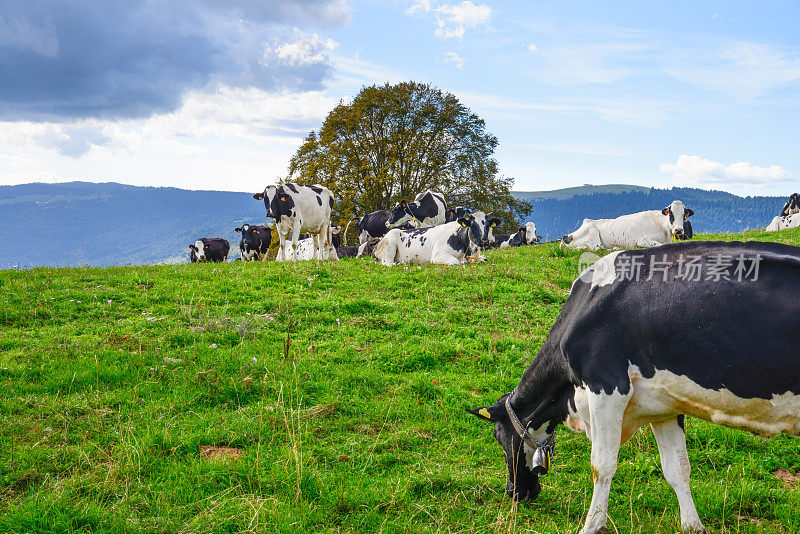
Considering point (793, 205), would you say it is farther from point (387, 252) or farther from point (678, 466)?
point (678, 466)

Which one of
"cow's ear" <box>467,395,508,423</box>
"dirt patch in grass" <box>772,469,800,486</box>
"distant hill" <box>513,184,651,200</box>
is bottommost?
"dirt patch in grass" <box>772,469,800,486</box>

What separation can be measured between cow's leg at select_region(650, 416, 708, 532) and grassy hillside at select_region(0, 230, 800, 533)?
0.23 meters

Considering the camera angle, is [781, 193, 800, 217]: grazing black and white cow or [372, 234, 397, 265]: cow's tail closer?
[372, 234, 397, 265]: cow's tail

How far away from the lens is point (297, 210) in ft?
A: 62.2

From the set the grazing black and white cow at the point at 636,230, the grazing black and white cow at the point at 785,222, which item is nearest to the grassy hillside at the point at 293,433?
the grazing black and white cow at the point at 636,230

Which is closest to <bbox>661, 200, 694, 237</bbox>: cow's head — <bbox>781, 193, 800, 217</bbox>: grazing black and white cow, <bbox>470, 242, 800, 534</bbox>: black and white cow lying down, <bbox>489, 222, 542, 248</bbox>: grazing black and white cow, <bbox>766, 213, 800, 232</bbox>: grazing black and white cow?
<bbox>489, 222, 542, 248</bbox>: grazing black and white cow

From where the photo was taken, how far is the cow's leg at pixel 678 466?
4.41 meters

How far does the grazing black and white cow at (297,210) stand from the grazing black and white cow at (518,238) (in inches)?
614

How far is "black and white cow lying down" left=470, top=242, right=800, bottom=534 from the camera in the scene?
133 inches

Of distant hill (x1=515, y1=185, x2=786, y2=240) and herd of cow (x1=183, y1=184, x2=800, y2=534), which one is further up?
distant hill (x1=515, y1=185, x2=786, y2=240)

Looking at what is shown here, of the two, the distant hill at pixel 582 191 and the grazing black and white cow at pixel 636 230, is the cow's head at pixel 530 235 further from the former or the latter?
the distant hill at pixel 582 191

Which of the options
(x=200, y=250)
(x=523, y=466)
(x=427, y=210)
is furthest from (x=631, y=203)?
(x=523, y=466)

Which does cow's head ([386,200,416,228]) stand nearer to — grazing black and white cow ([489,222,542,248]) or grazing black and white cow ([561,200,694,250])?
grazing black and white cow ([561,200,694,250])

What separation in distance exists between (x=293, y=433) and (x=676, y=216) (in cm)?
1953
